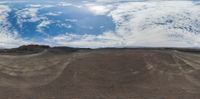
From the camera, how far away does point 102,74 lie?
21.1m

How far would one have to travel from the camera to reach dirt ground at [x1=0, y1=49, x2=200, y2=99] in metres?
18.7

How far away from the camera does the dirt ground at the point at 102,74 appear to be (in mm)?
18719

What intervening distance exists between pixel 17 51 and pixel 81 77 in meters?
6.05

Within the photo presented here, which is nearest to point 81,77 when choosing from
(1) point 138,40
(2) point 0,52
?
(2) point 0,52

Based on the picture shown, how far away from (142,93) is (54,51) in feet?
23.6

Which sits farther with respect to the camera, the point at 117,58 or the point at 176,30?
the point at 176,30

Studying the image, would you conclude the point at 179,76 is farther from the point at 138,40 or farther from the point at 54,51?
the point at 138,40

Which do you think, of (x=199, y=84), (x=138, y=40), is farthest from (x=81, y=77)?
(x=138, y=40)

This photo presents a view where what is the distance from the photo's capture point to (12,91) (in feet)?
61.8

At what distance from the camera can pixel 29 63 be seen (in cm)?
2220

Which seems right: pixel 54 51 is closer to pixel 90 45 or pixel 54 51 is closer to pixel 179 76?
→ pixel 179 76

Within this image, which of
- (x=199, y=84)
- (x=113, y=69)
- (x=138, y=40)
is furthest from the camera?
(x=138, y=40)

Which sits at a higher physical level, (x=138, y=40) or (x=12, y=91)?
(x=12, y=91)

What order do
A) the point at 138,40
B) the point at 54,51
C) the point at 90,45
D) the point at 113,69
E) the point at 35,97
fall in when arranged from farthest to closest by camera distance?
the point at 138,40 → the point at 90,45 → the point at 54,51 → the point at 113,69 → the point at 35,97
